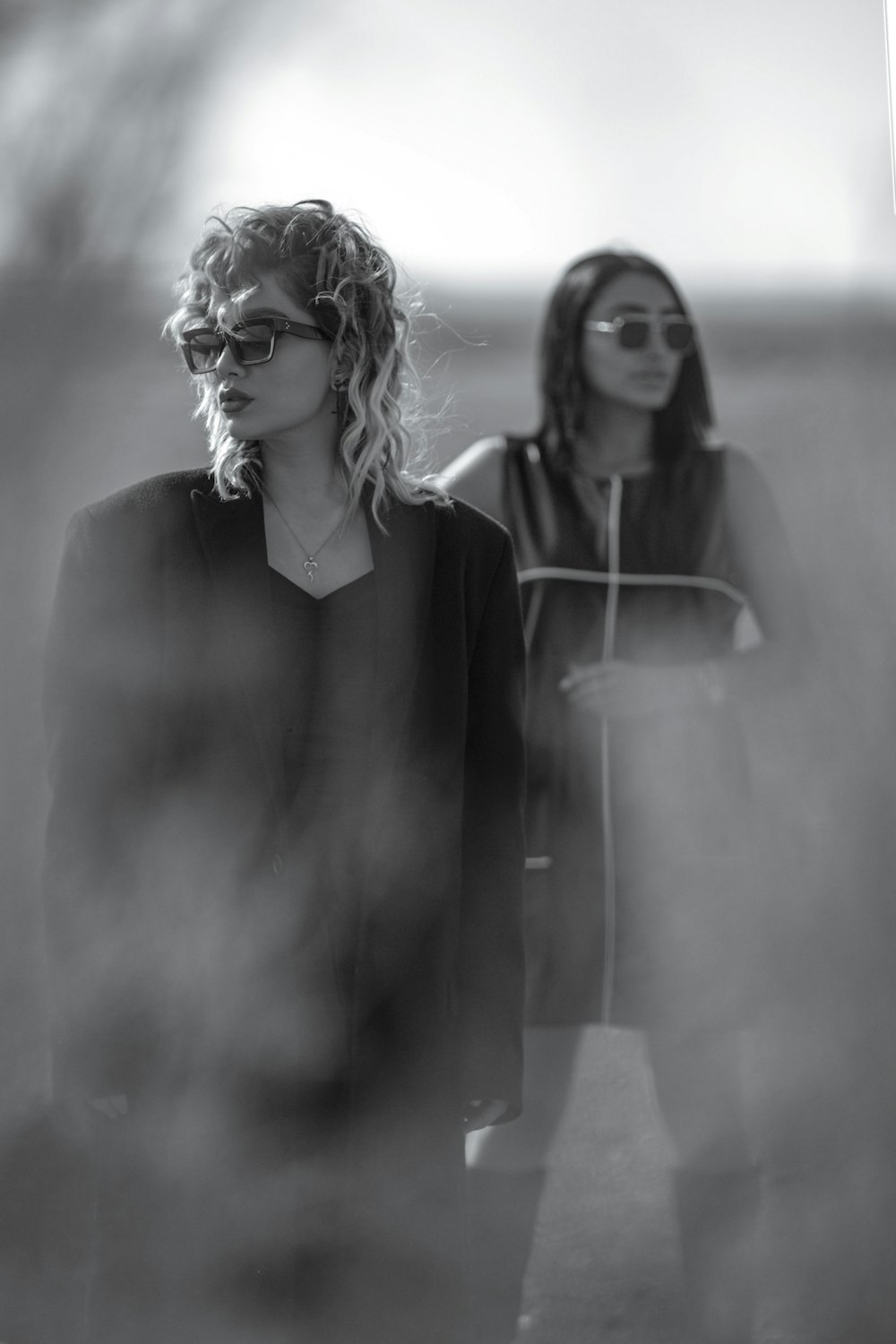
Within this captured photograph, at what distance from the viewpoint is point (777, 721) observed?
157cm

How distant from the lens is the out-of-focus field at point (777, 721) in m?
1.41

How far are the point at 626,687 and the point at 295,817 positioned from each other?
56 cm

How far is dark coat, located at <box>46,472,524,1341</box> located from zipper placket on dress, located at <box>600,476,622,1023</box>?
33 cm

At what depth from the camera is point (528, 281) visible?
59.0 inches

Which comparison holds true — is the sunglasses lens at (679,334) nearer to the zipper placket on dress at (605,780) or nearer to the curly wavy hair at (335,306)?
the zipper placket on dress at (605,780)

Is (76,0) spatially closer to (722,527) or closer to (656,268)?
(656,268)

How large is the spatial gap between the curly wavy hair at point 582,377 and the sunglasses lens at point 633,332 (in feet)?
0.15

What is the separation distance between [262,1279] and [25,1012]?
0.41 m

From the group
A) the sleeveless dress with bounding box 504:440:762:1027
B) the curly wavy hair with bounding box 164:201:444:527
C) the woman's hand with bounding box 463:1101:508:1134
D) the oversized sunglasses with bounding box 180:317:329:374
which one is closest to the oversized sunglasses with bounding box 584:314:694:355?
the sleeveless dress with bounding box 504:440:762:1027

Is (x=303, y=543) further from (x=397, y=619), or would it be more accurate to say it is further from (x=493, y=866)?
(x=493, y=866)

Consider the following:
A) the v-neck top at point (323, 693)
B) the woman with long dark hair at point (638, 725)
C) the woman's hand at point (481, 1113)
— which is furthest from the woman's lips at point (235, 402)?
the woman's hand at point (481, 1113)

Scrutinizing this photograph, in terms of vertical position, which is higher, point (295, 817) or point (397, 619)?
point (397, 619)

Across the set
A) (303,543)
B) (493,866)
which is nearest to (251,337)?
(303,543)

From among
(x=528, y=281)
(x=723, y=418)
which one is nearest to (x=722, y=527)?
(x=723, y=418)
